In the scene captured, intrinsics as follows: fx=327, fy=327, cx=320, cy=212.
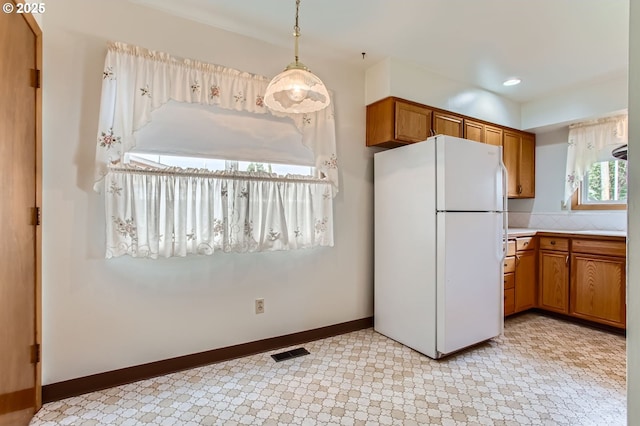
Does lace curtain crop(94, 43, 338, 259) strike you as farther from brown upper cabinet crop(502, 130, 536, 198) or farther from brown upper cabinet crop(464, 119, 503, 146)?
brown upper cabinet crop(502, 130, 536, 198)

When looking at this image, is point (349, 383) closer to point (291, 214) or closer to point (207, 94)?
point (291, 214)

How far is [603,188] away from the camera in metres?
3.69

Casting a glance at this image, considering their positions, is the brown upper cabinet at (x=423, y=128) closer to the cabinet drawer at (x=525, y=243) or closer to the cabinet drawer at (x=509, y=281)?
the cabinet drawer at (x=525, y=243)

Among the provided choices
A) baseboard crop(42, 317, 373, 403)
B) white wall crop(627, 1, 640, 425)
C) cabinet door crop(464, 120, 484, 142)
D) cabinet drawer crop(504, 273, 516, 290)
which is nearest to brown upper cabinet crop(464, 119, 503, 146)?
cabinet door crop(464, 120, 484, 142)

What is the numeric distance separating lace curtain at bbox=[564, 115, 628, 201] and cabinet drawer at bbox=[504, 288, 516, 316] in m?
1.47

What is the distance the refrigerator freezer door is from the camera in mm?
2473

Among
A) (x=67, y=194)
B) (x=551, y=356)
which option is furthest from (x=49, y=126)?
(x=551, y=356)

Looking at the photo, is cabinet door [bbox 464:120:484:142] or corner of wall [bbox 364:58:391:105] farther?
cabinet door [bbox 464:120:484:142]

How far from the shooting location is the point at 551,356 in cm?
256

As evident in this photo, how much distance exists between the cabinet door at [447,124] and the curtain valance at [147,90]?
1.50m

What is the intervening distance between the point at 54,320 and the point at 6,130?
1.13m

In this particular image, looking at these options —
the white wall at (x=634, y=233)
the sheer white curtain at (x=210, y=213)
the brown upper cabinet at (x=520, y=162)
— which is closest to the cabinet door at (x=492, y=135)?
the brown upper cabinet at (x=520, y=162)

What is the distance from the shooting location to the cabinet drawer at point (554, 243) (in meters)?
3.35

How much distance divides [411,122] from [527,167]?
212 cm
